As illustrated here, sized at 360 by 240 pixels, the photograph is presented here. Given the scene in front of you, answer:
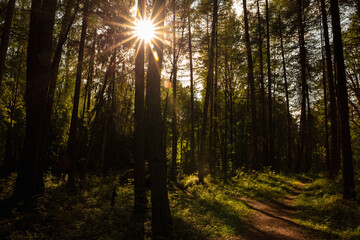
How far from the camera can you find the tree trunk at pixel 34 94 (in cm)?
757

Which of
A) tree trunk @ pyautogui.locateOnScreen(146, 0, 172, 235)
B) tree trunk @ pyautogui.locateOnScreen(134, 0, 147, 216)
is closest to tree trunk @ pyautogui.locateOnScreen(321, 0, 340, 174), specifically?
tree trunk @ pyautogui.locateOnScreen(134, 0, 147, 216)

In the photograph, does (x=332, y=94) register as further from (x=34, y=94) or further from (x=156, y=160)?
(x=34, y=94)

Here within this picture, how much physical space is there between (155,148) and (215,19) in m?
13.3

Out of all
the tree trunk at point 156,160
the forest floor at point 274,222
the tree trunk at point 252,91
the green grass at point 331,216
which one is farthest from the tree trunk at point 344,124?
the tree trunk at point 156,160

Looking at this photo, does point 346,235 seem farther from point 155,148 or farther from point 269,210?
point 155,148

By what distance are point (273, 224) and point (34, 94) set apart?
9235 mm

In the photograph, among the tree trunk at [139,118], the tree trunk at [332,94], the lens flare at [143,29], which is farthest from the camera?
the tree trunk at [332,94]

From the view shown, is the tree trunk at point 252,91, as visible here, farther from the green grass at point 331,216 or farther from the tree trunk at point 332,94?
the green grass at point 331,216

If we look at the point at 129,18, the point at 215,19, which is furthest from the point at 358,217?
the point at 215,19

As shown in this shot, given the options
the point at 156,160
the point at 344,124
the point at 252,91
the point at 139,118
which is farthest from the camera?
the point at 252,91

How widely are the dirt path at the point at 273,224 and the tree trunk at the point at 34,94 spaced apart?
7.26 meters

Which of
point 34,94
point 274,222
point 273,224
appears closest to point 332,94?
point 274,222

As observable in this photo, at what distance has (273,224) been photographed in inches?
285

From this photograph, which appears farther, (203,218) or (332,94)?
(332,94)
